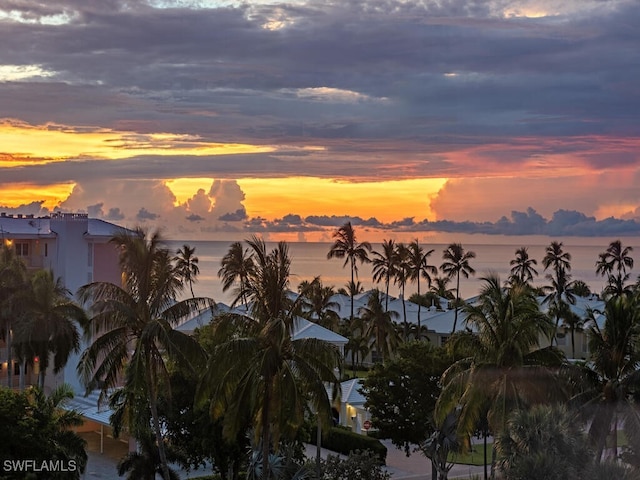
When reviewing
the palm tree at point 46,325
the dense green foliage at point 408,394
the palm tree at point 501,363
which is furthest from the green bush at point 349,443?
the palm tree at point 46,325

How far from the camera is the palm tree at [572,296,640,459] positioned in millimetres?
23344

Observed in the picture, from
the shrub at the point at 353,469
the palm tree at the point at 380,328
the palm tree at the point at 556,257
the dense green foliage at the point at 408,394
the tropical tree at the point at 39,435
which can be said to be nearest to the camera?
the tropical tree at the point at 39,435

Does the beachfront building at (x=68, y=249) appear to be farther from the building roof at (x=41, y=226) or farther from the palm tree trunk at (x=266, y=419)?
the palm tree trunk at (x=266, y=419)

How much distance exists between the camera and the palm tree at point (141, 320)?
80.7ft

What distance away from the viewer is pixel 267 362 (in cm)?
2252

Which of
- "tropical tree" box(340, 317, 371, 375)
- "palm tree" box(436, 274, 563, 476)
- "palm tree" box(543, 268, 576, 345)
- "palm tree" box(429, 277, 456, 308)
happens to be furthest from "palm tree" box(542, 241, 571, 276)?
"palm tree" box(436, 274, 563, 476)

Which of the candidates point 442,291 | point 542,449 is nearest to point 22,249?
point 542,449

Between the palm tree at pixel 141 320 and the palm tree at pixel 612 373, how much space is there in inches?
422

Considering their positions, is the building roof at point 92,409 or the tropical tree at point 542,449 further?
the building roof at point 92,409

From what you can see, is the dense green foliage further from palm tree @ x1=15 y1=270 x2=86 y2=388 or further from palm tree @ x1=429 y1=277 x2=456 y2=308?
palm tree @ x1=429 y1=277 x2=456 y2=308

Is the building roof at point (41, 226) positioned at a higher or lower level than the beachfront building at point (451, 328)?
higher

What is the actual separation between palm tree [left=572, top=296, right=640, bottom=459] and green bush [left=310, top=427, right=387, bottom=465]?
11.8 m

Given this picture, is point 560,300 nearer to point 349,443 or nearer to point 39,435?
point 349,443

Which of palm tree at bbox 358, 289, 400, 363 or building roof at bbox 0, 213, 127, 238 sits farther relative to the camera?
palm tree at bbox 358, 289, 400, 363
